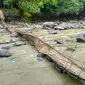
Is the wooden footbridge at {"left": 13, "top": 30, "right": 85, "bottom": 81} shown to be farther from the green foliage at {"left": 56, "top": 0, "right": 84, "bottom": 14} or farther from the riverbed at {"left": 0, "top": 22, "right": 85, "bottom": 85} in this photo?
the green foliage at {"left": 56, "top": 0, "right": 84, "bottom": 14}

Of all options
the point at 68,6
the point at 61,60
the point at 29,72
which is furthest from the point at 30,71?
the point at 68,6

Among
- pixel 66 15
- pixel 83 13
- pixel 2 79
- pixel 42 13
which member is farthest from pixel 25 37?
pixel 83 13

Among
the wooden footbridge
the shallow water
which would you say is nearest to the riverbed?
the shallow water

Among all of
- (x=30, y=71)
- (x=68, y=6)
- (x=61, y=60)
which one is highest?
(x=68, y=6)

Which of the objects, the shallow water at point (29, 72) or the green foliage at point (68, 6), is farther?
the green foliage at point (68, 6)

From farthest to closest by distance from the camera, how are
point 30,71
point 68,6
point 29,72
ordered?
point 68,6, point 30,71, point 29,72

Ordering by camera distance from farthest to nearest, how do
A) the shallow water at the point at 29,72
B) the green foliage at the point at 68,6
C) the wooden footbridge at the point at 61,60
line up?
the green foliage at the point at 68,6 → the shallow water at the point at 29,72 → the wooden footbridge at the point at 61,60

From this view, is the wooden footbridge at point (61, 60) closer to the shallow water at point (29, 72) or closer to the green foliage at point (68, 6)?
the shallow water at point (29, 72)

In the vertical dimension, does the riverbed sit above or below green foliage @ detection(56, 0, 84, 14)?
below

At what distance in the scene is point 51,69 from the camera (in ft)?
28.8

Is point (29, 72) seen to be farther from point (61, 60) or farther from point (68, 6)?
point (68, 6)

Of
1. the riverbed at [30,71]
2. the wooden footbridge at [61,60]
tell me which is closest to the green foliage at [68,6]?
the wooden footbridge at [61,60]

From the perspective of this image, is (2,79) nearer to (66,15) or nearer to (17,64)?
(17,64)

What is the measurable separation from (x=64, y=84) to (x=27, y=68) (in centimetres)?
214
